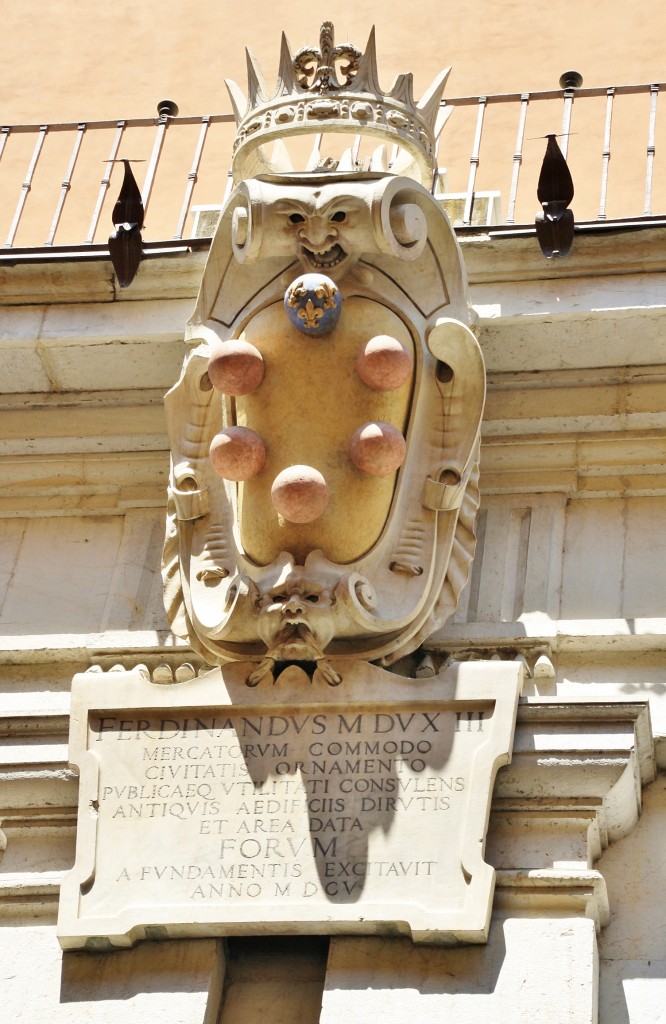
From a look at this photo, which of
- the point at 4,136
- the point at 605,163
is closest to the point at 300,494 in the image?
the point at 605,163

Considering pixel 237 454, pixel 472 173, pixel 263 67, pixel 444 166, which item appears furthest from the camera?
pixel 263 67

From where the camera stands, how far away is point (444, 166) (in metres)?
7.50

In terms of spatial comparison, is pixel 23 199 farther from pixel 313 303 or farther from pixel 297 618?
pixel 297 618

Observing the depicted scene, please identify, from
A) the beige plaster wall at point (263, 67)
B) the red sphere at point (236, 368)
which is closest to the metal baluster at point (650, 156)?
the beige plaster wall at point (263, 67)

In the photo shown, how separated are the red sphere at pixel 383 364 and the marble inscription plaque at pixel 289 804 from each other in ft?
2.30

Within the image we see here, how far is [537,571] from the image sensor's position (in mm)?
5969

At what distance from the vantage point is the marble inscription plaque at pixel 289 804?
17.4 ft

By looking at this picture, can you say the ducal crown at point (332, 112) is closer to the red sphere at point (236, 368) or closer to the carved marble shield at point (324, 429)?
the carved marble shield at point (324, 429)

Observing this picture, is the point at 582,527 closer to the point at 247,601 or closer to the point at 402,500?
the point at 402,500

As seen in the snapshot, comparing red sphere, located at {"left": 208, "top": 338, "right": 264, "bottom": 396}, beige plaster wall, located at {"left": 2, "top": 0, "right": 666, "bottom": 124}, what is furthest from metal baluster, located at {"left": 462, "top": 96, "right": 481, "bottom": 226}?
beige plaster wall, located at {"left": 2, "top": 0, "right": 666, "bottom": 124}

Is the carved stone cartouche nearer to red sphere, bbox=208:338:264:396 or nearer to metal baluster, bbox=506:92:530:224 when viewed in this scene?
red sphere, bbox=208:338:264:396

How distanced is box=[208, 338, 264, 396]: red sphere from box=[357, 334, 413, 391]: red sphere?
263 millimetres

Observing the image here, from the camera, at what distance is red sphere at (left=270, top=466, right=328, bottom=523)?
18.0 ft

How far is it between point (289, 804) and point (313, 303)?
4.04 ft
